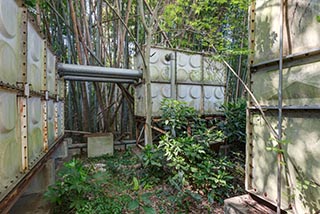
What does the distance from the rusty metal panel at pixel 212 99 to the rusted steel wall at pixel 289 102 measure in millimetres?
3486

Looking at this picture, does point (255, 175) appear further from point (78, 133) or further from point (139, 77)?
point (78, 133)

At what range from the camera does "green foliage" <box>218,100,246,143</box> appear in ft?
12.5

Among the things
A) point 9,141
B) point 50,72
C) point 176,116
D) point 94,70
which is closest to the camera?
point 9,141

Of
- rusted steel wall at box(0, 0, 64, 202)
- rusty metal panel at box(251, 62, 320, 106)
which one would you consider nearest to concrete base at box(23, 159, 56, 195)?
rusted steel wall at box(0, 0, 64, 202)

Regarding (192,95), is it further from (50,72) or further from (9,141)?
(9,141)

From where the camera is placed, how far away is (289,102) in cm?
139

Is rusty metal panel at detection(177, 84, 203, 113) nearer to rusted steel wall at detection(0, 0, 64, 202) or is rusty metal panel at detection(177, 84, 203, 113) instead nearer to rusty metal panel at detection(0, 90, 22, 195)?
rusted steel wall at detection(0, 0, 64, 202)

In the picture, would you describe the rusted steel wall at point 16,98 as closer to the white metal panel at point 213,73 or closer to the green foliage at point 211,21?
the green foliage at point 211,21

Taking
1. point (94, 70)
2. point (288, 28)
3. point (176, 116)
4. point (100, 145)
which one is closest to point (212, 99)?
point (176, 116)

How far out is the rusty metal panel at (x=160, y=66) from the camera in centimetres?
460

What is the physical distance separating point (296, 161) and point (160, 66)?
12.3ft

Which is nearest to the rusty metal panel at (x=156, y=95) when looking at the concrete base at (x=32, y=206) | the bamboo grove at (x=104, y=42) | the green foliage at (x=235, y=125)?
the bamboo grove at (x=104, y=42)

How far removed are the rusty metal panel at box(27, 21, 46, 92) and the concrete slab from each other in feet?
9.52

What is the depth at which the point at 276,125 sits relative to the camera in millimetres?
1506
